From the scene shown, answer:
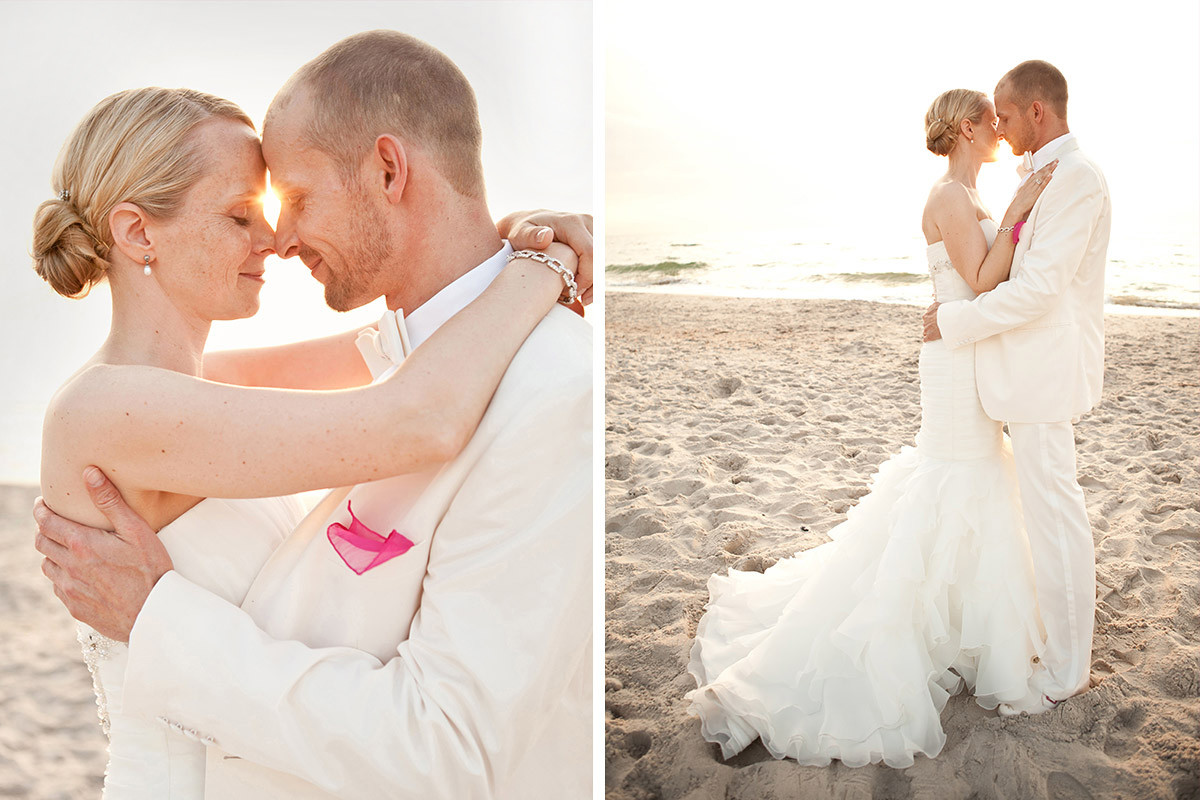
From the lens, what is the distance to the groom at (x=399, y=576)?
1.42 m

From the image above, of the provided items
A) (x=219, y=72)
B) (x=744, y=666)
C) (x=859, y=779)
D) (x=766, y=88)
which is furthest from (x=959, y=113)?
(x=766, y=88)

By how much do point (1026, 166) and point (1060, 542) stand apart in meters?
1.32

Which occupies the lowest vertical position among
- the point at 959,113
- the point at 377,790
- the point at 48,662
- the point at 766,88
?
the point at 48,662

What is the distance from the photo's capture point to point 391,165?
1.70 metres

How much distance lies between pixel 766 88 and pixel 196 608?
2648cm

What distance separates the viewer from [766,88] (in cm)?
2539

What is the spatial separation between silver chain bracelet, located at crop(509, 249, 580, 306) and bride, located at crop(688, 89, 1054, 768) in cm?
161

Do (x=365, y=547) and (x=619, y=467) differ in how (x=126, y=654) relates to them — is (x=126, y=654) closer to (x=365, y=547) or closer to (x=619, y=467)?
(x=365, y=547)

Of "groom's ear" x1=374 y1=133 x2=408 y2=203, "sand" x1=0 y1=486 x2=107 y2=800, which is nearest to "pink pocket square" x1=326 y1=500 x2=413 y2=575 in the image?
"groom's ear" x1=374 y1=133 x2=408 y2=203

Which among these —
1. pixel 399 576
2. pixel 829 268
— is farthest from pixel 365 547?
pixel 829 268

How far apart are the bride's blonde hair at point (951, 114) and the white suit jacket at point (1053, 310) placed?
13.5 inches

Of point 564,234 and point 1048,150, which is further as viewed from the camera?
point 1048,150

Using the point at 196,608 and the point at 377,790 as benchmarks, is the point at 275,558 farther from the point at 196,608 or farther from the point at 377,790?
the point at 377,790

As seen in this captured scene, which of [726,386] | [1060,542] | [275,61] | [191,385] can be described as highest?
[275,61]
